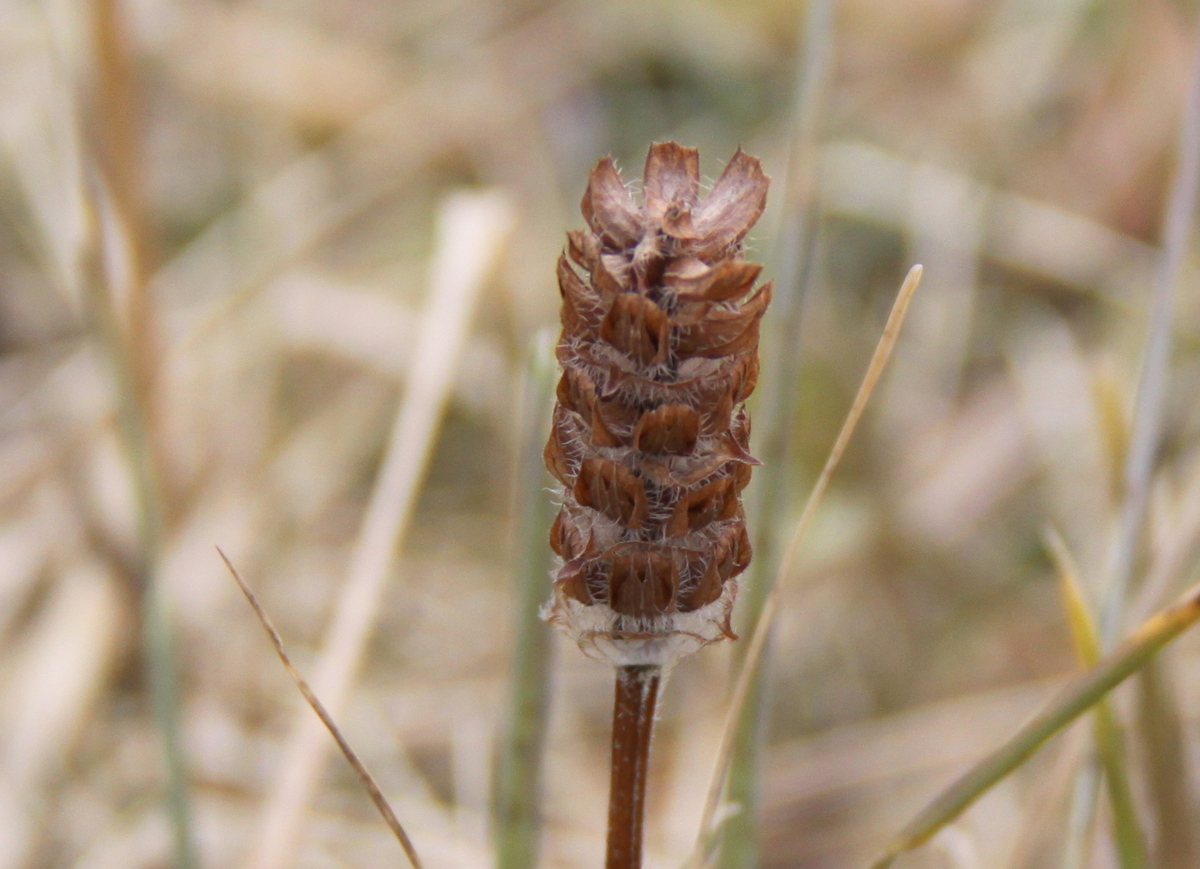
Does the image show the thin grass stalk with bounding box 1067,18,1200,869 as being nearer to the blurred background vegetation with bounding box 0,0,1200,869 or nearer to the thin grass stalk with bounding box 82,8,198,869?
the blurred background vegetation with bounding box 0,0,1200,869

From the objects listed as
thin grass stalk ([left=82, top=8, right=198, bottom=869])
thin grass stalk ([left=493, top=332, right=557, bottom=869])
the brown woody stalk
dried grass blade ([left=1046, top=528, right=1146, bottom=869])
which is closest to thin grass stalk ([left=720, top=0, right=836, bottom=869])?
thin grass stalk ([left=493, top=332, right=557, bottom=869])

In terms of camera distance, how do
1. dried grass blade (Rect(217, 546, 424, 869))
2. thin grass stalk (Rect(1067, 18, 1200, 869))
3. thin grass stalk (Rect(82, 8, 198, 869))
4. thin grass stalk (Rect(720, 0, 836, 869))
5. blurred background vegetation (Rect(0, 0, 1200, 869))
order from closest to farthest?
dried grass blade (Rect(217, 546, 424, 869)) < thin grass stalk (Rect(720, 0, 836, 869)) < thin grass stalk (Rect(1067, 18, 1200, 869)) < thin grass stalk (Rect(82, 8, 198, 869)) < blurred background vegetation (Rect(0, 0, 1200, 869))

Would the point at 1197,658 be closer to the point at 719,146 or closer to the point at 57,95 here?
the point at 719,146

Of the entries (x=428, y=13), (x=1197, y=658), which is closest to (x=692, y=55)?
(x=428, y=13)

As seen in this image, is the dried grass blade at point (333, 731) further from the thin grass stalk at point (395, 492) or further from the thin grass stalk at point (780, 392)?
the thin grass stalk at point (395, 492)

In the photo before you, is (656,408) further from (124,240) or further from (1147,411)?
(124,240)

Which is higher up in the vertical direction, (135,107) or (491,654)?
(135,107)

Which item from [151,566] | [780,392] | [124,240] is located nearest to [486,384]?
[124,240]
